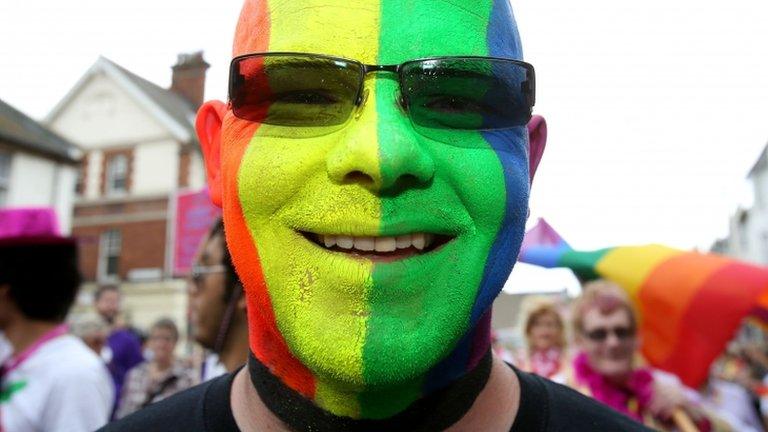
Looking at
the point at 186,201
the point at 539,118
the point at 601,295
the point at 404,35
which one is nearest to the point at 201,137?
the point at 404,35

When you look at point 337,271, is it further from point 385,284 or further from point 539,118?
point 539,118

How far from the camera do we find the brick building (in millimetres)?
21203

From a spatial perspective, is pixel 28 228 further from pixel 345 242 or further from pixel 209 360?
pixel 345 242

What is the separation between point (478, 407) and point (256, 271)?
0.52 m

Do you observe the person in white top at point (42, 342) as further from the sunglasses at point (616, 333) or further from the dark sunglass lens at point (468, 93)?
the sunglasses at point (616, 333)

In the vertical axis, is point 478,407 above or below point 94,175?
below

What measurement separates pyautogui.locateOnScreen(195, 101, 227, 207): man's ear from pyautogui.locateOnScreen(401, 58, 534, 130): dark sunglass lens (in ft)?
1.65

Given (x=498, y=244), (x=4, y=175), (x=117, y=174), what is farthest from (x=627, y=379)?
(x=117, y=174)

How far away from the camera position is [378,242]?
48.0 inches

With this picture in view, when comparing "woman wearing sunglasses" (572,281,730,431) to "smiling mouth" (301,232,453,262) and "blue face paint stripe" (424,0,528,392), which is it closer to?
"blue face paint stripe" (424,0,528,392)

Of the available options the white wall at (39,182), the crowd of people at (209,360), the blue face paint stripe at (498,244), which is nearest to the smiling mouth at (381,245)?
the blue face paint stripe at (498,244)

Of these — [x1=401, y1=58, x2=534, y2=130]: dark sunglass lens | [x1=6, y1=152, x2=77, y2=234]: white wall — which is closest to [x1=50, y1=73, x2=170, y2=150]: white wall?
[x1=6, y1=152, x2=77, y2=234]: white wall

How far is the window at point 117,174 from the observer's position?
22203mm

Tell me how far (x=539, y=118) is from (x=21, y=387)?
93.2 inches
